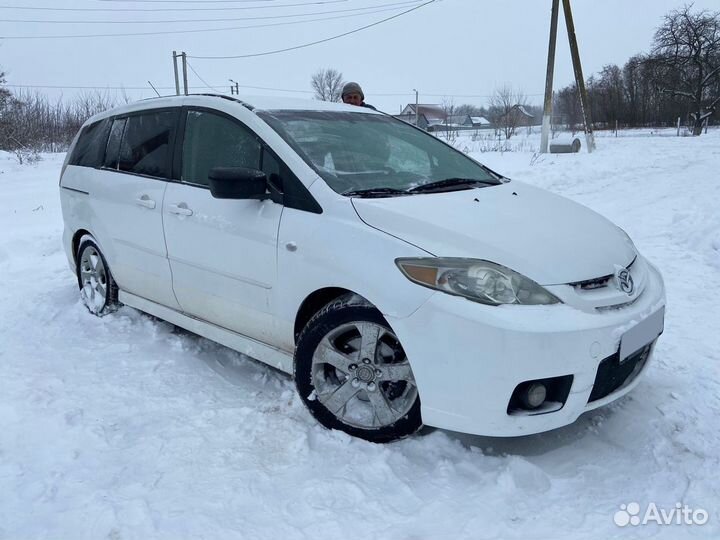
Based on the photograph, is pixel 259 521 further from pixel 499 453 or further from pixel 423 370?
pixel 499 453

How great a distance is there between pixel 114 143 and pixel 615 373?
372cm

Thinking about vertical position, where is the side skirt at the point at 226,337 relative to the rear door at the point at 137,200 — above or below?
below

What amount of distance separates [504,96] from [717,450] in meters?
49.6

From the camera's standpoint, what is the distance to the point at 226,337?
133 inches

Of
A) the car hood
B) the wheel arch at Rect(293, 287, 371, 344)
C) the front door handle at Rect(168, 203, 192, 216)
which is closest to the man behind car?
the front door handle at Rect(168, 203, 192, 216)

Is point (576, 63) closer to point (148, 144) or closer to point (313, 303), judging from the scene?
point (148, 144)

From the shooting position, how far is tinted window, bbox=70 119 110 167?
449 cm

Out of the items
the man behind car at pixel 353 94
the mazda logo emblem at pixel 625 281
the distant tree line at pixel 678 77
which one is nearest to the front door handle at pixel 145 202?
the mazda logo emblem at pixel 625 281

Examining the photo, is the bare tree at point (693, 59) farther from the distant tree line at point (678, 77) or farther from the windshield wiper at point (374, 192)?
the windshield wiper at point (374, 192)

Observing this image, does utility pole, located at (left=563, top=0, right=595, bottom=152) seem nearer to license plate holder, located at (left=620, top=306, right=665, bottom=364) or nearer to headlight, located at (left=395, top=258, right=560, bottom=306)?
license plate holder, located at (left=620, top=306, right=665, bottom=364)

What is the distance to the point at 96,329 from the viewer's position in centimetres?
421

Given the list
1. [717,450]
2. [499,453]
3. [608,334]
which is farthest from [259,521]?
[717,450]

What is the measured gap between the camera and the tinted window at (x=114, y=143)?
4.28 meters

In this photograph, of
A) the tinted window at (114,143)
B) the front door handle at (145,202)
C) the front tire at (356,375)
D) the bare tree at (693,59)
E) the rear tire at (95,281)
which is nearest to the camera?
the front tire at (356,375)
